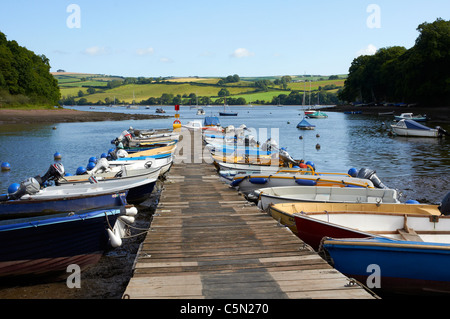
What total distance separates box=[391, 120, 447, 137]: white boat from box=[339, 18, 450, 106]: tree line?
35.7m

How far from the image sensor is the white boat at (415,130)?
139ft

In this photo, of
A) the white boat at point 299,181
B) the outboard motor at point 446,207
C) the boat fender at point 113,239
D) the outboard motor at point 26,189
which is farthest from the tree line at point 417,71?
the boat fender at point 113,239

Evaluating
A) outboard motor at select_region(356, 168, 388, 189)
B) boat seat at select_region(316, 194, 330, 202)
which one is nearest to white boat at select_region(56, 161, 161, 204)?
boat seat at select_region(316, 194, 330, 202)

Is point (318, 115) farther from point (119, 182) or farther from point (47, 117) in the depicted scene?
point (119, 182)

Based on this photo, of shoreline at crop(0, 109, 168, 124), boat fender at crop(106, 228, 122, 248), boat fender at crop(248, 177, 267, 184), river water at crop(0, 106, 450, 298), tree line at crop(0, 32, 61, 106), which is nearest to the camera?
boat fender at crop(106, 228, 122, 248)

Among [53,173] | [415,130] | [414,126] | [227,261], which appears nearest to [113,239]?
[227,261]

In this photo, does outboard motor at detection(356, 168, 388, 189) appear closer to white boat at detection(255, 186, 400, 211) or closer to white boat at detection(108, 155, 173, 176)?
white boat at detection(255, 186, 400, 211)

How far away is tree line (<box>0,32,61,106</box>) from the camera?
83.7m

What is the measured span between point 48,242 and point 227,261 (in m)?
4.21

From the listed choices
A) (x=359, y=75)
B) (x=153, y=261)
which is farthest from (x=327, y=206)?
(x=359, y=75)

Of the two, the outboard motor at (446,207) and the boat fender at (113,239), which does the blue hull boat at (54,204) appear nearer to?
the boat fender at (113,239)

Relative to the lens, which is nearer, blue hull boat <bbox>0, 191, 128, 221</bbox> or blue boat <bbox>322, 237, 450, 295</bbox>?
blue boat <bbox>322, 237, 450, 295</bbox>

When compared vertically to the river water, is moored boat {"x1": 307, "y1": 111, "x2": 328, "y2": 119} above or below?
above
